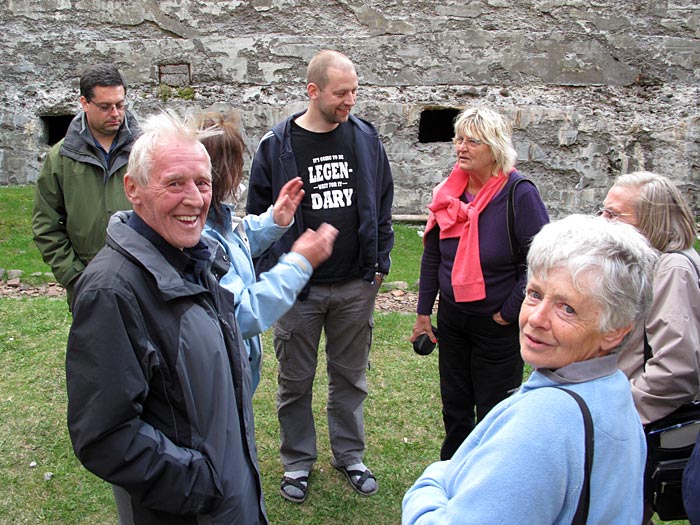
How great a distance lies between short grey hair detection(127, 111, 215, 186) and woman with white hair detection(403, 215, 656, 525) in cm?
113

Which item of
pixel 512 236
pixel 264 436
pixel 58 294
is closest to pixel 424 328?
pixel 512 236

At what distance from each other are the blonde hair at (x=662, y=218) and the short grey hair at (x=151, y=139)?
5.76 ft

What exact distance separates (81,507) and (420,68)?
6.38 metres

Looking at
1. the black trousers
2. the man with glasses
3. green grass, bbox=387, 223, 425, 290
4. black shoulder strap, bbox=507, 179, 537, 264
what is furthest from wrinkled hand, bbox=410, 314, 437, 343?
green grass, bbox=387, 223, 425, 290

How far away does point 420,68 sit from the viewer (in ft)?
26.2

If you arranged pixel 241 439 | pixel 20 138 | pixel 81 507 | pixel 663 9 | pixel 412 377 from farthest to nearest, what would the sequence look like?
pixel 20 138
pixel 663 9
pixel 412 377
pixel 81 507
pixel 241 439

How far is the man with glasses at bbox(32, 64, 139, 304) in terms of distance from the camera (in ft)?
12.0

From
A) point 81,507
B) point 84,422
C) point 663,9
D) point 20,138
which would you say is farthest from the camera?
point 20,138

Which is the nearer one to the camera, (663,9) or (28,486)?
(28,486)

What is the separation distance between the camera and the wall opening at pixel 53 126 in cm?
850

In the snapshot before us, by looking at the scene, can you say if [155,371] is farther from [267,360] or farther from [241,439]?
[267,360]

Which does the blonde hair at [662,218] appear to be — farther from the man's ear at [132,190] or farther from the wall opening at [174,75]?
the wall opening at [174,75]

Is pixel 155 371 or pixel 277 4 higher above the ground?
pixel 277 4

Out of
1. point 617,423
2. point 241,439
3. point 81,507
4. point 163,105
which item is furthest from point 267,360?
point 163,105
